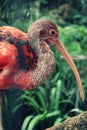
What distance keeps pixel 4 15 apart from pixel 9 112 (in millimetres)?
1278

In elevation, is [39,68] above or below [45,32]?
below

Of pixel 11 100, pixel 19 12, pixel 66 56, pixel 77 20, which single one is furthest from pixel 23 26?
pixel 77 20

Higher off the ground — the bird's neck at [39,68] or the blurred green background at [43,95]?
the bird's neck at [39,68]

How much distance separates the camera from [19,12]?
6.46 metres

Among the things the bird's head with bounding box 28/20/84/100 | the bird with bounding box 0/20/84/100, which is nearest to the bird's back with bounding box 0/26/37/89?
the bird with bounding box 0/20/84/100

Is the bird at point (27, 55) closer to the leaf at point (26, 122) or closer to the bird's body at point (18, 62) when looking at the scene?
the bird's body at point (18, 62)

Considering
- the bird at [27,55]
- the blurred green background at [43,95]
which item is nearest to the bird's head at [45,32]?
the bird at [27,55]

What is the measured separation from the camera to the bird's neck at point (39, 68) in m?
4.93

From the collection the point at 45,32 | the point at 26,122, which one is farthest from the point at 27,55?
the point at 26,122

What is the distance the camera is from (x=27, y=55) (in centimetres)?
489

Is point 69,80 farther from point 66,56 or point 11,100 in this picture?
point 66,56

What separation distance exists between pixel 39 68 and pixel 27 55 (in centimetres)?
19

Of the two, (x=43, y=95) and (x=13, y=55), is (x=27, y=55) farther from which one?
(x=43, y=95)

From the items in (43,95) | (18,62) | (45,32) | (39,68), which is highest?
(45,32)
